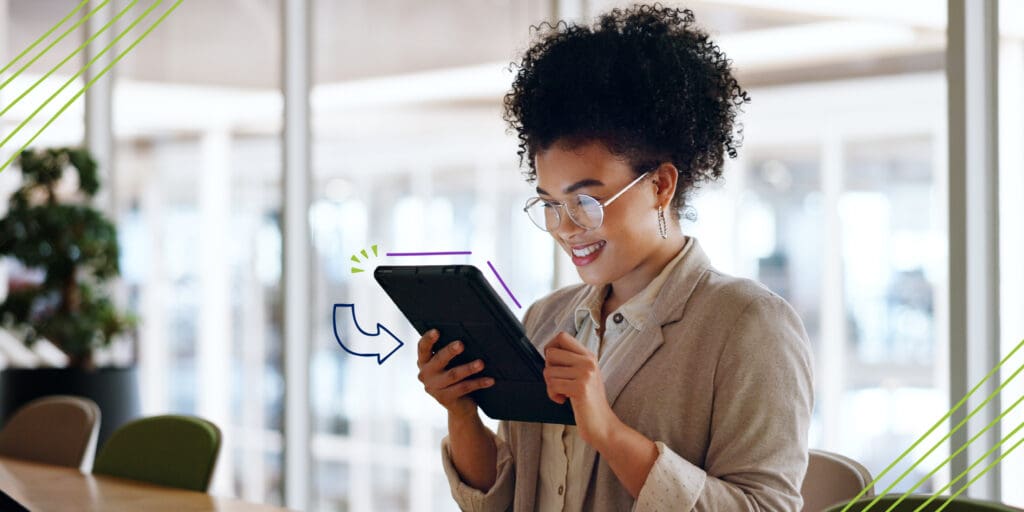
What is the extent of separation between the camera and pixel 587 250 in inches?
69.4

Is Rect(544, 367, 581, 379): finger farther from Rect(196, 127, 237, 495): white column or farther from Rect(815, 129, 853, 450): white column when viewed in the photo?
Rect(196, 127, 237, 495): white column

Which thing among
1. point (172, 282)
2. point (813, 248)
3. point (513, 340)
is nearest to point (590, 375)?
point (513, 340)

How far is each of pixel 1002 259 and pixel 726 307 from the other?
4.64 feet

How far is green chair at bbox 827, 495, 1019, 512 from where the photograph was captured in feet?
4.90

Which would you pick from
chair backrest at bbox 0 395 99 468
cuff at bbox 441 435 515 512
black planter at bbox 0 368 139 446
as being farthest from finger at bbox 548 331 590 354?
black planter at bbox 0 368 139 446

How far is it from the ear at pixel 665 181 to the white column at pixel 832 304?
202 cm

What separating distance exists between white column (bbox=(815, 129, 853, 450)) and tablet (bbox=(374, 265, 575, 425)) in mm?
2133

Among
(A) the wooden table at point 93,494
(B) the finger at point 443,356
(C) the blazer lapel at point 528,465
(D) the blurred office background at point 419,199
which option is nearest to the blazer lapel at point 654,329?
(C) the blazer lapel at point 528,465

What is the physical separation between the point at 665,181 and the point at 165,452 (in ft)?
5.25

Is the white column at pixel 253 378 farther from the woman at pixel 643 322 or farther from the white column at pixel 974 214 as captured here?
the woman at pixel 643 322

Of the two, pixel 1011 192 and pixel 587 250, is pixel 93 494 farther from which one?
pixel 1011 192

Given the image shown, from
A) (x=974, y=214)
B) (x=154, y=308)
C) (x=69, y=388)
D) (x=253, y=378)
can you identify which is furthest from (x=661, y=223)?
(x=154, y=308)

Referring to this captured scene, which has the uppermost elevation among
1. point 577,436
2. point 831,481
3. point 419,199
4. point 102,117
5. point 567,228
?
point 102,117

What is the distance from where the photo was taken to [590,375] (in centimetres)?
161
